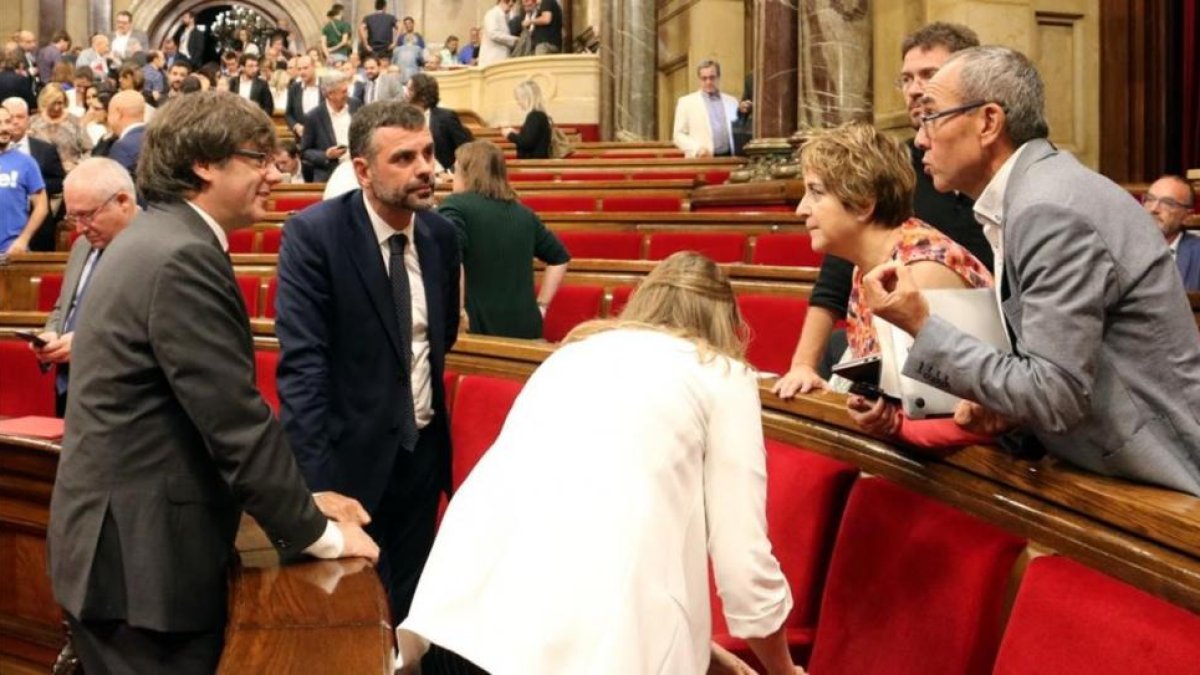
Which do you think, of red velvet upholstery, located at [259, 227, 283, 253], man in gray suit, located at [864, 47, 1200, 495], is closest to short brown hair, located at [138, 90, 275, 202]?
man in gray suit, located at [864, 47, 1200, 495]

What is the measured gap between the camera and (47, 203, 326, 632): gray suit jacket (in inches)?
70.8

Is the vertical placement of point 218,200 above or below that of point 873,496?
above

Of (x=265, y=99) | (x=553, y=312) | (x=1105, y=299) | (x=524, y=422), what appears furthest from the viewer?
(x=265, y=99)

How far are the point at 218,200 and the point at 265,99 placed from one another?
1000 cm

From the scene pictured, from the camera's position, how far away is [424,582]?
5.52 ft

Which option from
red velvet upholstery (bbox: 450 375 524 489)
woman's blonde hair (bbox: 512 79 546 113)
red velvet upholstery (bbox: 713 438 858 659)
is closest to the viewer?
red velvet upholstery (bbox: 713 438 858 659)

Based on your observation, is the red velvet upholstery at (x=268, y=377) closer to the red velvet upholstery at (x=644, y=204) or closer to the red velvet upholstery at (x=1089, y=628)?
the red velvet upholstery at (x=1089, y=628)

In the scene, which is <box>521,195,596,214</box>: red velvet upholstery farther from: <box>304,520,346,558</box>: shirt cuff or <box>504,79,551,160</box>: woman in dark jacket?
<box>304,520,346,558</box>: shirt cuff

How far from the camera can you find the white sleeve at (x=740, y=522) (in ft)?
5.37

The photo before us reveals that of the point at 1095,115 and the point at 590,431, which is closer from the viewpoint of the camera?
the point at 590,431

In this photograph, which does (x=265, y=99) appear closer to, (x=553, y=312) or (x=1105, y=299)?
(x=553, y=312)

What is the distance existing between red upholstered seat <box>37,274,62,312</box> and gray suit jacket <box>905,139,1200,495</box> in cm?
507

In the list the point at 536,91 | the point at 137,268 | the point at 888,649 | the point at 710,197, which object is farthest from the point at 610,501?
the point at 536,91

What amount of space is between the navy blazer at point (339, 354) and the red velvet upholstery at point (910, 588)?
3.35 feet
